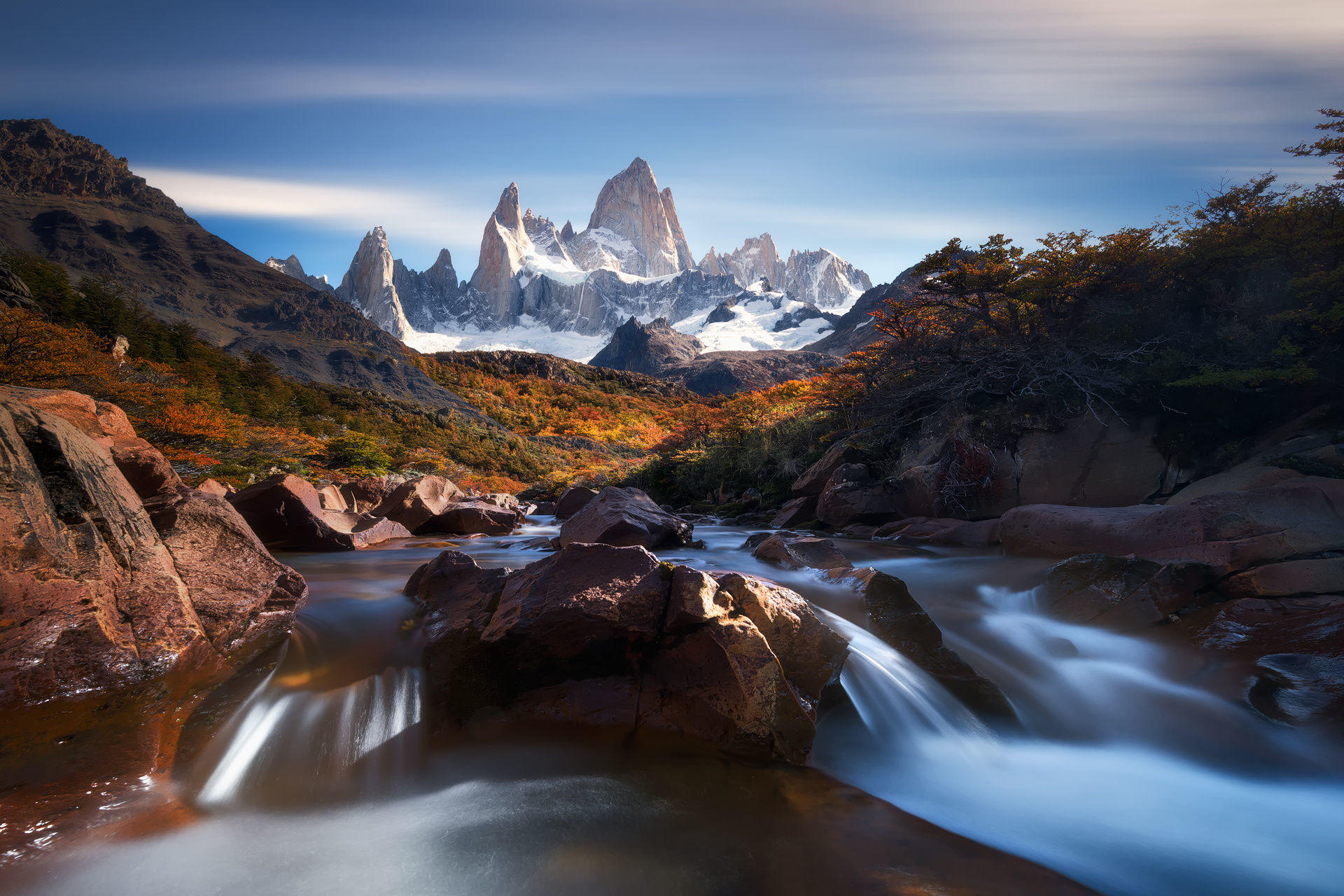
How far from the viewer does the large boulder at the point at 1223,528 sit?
4973mm

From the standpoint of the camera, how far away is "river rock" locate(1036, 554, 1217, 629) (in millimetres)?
4957

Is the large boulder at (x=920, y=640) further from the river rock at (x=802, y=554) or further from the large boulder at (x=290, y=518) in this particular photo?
the large boulder at (x=290, y=518)

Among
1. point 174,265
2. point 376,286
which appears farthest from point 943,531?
point 376,286

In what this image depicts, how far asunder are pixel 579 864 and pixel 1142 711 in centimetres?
440

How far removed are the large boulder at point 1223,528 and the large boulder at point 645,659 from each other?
4299mm

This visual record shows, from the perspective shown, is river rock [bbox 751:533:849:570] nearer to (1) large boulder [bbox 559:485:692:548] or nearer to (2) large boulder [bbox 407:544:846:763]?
(1) large boulder [bbox 559:485:692:548]

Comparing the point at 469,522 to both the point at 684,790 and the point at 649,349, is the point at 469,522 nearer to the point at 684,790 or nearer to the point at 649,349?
the point at 684,790

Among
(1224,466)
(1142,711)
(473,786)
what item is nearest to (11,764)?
(473,786)

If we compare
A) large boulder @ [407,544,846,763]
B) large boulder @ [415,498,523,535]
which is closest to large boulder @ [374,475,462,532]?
large boulder @ [415,498,523,535]

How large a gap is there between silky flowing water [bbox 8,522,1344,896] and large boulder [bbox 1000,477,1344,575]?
4.39 ft

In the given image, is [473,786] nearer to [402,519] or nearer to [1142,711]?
[1142,711]

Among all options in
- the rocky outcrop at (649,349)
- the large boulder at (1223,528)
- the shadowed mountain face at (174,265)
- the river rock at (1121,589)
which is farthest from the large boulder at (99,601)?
the rocky outcrop at (649,349)

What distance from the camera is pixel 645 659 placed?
3713mm

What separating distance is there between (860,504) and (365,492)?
537 inches
